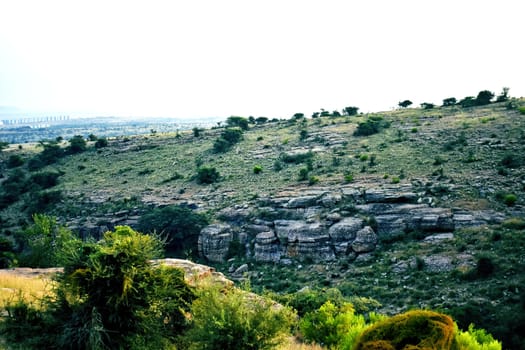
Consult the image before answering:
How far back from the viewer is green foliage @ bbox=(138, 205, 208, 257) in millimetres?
31453

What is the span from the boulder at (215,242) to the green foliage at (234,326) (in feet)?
68.2

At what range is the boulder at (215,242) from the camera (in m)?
30.2

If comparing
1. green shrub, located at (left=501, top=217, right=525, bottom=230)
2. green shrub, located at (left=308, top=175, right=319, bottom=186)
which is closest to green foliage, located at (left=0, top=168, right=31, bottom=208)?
green shrub, located at (left=308, top=175, right=319, bottom=186)

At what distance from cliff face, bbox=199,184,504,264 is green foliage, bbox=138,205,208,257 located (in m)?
0.91

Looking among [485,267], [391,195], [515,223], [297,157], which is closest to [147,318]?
[485,267]

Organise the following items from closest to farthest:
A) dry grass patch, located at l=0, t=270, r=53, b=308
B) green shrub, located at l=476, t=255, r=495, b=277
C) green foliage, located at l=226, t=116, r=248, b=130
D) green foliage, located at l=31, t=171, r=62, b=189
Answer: dry grass patch, located at l=0, t=270, r=53, b=308
green shrub, located at l=476, t=255, r=495, b=277
green foliage, located at l=31, t=171, r=62, b=189
green foliage, located at l=226, t=116, r=248, b=130

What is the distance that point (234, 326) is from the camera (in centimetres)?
850

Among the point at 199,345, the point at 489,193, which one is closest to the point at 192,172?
the point at 489,193

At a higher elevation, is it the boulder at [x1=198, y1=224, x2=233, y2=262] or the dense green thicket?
the dense green thicket

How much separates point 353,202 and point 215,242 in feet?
34.2

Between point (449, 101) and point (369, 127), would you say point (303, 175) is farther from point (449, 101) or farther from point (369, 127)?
point (449, 101)

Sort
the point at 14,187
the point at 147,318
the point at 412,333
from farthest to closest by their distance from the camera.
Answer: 1. the point at 14,187
2. the point at 147,318
3. the point at 412,333

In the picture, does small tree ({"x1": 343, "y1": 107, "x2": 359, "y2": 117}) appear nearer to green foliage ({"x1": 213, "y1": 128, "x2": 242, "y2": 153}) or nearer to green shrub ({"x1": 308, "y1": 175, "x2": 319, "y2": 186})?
green foliage ({"x1": 213, "y1": 128, "x2": 242, "y2": 153})

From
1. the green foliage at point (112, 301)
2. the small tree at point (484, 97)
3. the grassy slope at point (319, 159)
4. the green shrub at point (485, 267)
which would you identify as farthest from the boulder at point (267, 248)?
the small tree at point (484, 97)
